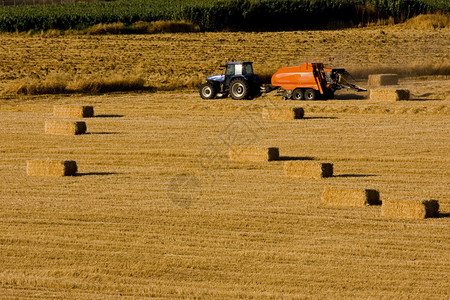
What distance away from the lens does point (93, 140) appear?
2078 cm

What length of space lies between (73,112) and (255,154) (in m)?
9.36

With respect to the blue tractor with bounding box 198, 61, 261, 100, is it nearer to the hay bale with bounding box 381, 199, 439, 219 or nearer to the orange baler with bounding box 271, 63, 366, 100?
the orange baler with bounding box 271, 63, 366, 100

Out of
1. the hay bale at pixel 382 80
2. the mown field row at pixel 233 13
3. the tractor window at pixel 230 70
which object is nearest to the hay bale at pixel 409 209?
the tractor window at pixel 230 70

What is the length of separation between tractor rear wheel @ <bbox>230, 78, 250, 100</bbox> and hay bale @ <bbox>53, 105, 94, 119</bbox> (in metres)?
5.81

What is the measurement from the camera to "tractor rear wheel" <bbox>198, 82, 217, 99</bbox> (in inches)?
1152

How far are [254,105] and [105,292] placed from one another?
1853cm

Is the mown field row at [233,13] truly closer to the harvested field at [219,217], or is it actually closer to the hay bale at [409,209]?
the harvested field at [219,217]

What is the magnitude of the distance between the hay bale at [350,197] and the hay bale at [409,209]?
2.10 feet

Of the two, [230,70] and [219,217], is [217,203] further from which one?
[230,70]

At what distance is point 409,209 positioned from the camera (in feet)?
38.4

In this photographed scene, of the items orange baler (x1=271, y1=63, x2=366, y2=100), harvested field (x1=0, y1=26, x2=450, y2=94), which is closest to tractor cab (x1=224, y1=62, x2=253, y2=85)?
orange baler (x1=271, y1=63, x2=366, y2=100)

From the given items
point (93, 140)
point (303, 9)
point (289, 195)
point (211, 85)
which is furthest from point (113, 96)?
point (303, 9)

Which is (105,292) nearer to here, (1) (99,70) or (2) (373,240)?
(2) (373,240)

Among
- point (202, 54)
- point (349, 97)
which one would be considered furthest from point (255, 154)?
point (202, 54)
